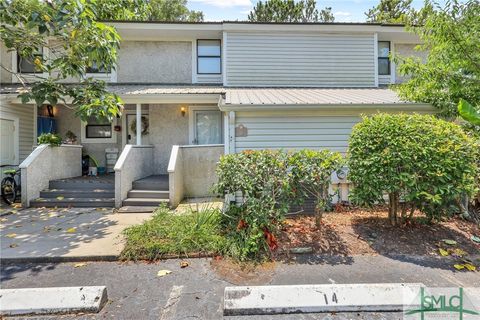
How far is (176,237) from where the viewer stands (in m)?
4.68

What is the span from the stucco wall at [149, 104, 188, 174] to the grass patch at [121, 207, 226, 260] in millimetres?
5157

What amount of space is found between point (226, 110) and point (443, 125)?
466 centimetres

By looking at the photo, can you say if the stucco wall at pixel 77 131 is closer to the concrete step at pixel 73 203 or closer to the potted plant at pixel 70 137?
the potted plant at pixel 70 137

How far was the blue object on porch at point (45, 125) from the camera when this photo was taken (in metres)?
10.2

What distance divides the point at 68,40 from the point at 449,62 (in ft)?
29.0

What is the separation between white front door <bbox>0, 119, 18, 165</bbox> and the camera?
891 centimetres

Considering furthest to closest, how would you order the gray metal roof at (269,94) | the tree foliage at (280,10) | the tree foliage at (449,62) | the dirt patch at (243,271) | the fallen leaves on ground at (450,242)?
the tree foliage at (280,10), the gray metal roof at (269,94), the tree foliage at (449,62), the fallen leaves on ground at (450,242), the dirt patch at (243,271)

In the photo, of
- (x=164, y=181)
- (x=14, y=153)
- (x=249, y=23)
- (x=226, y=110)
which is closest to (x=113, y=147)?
(x=14, y=153)

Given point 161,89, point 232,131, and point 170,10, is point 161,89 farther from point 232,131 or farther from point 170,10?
point 170,10

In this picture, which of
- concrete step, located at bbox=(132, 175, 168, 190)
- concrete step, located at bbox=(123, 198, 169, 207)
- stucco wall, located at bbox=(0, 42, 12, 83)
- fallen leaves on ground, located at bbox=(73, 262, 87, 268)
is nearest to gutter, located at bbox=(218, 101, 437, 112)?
concrete step, located at bbox=(132, 175, 168, 190)

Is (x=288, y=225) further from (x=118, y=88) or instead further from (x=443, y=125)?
(x=118, y=88)

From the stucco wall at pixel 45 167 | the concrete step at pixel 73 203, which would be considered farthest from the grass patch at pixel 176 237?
the stucco wall at pixel 45 167

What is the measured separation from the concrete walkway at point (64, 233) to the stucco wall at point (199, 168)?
1826 mm

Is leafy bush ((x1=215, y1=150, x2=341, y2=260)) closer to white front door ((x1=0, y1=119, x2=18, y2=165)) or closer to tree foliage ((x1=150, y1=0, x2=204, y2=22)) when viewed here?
white front door ((x1=0, y1=119, x2=18, y2=165))
